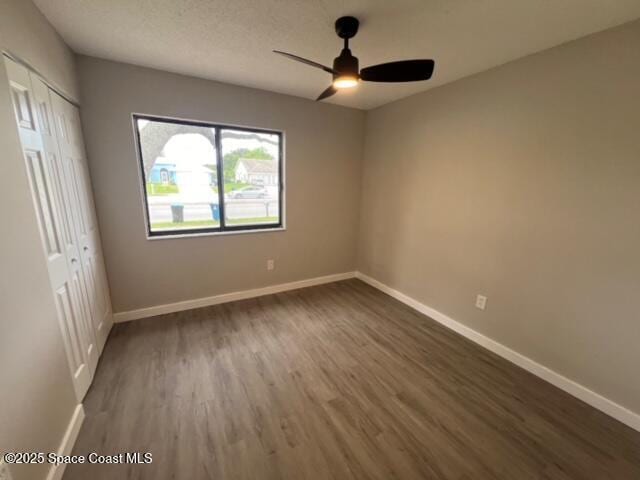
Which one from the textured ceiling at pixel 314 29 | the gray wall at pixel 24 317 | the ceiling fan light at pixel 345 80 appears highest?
the textured ceiling at pixel 314 29

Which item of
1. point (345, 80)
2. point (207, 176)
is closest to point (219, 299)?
point (207, 176)

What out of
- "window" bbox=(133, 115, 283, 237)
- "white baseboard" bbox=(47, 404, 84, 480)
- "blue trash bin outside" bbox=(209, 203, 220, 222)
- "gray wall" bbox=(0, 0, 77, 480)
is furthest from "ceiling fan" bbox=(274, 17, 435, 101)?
"white baseboard" bbox=(47, 404, 84, 480)

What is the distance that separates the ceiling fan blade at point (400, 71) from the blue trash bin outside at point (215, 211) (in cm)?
211

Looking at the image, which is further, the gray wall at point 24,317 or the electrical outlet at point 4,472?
the gray wall at point 24,317

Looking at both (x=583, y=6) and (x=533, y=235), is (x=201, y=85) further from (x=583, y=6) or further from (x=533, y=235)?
(x=533, y=235)

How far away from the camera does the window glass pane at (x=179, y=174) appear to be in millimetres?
2605

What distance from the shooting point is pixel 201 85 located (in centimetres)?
261

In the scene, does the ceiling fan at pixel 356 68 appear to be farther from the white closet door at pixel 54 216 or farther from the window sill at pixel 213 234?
the window sill at pixel 213 234

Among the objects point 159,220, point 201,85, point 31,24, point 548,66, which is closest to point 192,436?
point 159,220

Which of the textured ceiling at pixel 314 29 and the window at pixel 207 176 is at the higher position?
the textured ceiling at pixel 314 29

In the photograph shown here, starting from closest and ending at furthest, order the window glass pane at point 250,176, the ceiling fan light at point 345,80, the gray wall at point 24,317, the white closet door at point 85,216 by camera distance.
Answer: the gray wall at point 24,317, the ceiling fan light at point 345,80, the white closet door at point 85,216, the window glass pane at point 250,176

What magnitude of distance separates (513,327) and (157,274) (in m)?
3.42

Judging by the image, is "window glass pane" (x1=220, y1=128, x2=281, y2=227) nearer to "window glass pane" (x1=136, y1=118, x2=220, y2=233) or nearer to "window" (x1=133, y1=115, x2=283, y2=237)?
"window" (x1=133, y1=115, x2=283, y2=237)

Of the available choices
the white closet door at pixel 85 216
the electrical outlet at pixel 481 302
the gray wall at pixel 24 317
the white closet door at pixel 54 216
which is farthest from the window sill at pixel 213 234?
the electrical outlet at pixel 481 302
